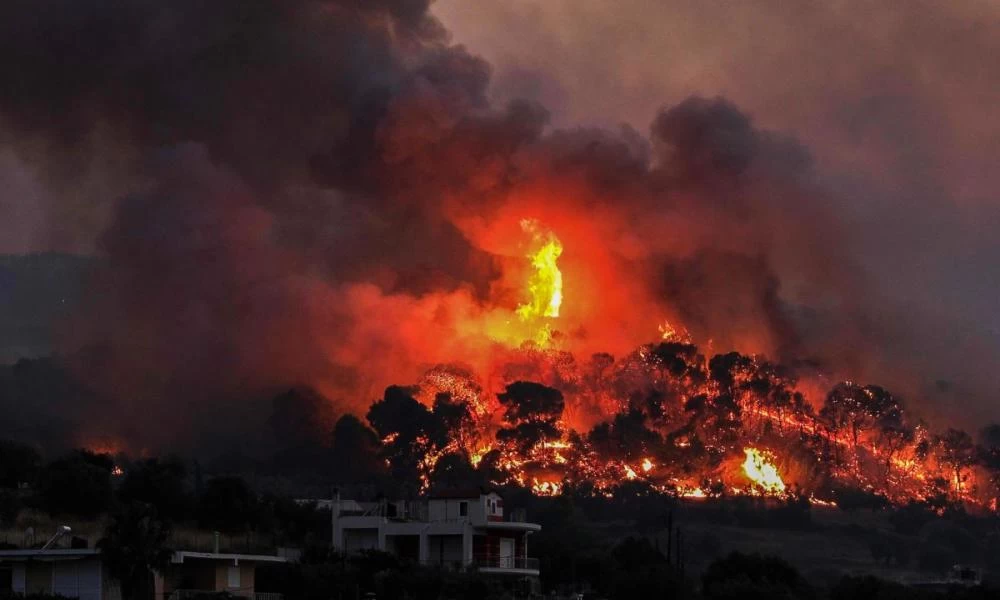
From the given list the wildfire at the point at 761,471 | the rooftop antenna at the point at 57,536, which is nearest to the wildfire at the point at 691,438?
the wildfire at the point at 761,471

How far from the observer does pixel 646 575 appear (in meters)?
101

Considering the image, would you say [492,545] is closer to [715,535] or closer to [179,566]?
[179,566]

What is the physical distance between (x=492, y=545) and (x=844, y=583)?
2770 cm

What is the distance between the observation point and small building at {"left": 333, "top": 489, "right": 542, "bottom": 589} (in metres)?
91.6

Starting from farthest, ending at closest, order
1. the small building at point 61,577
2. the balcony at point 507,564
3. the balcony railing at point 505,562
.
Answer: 1. the balcony railing at point 505,562
2. the balcony at point 507,564
3. the small building at point 61,577

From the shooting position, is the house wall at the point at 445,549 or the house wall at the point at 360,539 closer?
the house wall at the point at 445,549

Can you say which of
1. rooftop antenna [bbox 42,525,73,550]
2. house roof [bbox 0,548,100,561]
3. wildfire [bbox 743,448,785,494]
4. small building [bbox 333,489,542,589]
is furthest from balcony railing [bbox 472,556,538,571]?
wildfire [bbox 743,448,785,494]

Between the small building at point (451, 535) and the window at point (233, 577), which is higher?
the small building at point (451, 535)

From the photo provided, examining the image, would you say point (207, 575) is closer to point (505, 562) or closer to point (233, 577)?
point (233, 577)

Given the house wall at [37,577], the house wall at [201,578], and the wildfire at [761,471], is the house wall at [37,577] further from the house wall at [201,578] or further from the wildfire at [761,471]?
the wildfire at [761,471]

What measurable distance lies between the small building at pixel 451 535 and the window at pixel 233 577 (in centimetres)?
1883

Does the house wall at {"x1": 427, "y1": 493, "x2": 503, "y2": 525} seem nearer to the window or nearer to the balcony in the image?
the balcony

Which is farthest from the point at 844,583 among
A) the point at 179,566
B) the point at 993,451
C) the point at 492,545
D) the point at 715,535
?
the point at 993,451

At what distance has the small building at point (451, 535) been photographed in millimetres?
91625
